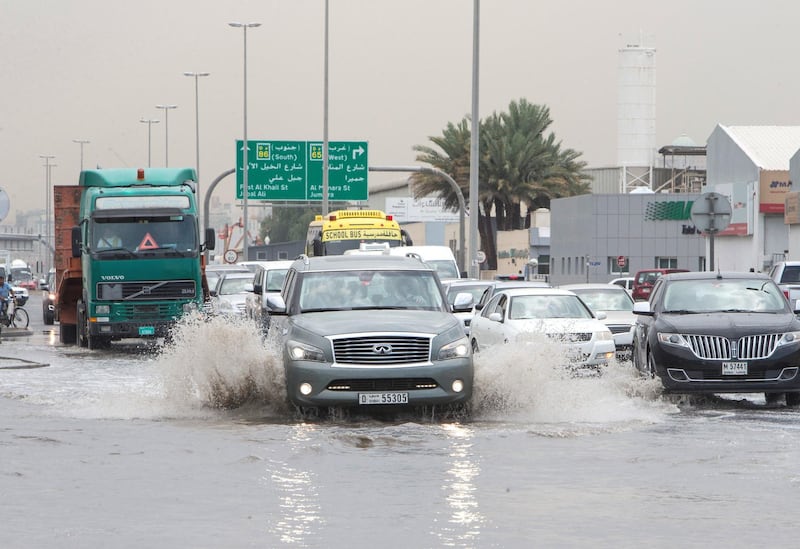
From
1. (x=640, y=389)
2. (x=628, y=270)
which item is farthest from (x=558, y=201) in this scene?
(x=640, y=389)

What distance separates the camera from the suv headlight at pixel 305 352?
16.3 meters

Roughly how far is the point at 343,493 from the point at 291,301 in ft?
21.3

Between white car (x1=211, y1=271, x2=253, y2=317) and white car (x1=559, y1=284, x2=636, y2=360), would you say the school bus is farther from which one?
white car (x1=559, y1=284, x2=636, y2=360)

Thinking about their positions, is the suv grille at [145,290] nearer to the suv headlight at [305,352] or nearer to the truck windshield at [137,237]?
the truck windshield at [137,237]

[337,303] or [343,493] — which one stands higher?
[337,303]

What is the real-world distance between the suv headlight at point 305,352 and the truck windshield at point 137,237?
52.8ft

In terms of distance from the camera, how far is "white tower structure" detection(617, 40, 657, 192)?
12038 cm

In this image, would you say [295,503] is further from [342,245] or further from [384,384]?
[342,245]

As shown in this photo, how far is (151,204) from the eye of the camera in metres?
31.9

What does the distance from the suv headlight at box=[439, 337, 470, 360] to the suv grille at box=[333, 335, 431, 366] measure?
A: 0.31 metres

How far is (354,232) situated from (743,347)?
25888 millimetres

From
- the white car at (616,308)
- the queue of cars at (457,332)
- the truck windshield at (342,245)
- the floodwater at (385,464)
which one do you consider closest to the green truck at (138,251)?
the white car at (616,308)

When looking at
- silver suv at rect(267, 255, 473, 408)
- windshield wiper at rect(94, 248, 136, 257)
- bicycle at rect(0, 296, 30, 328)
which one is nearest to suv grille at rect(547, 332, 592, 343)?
silver suv at rect(267, 255, 473, 408)

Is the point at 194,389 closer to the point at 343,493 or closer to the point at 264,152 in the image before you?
the point at 343,493
